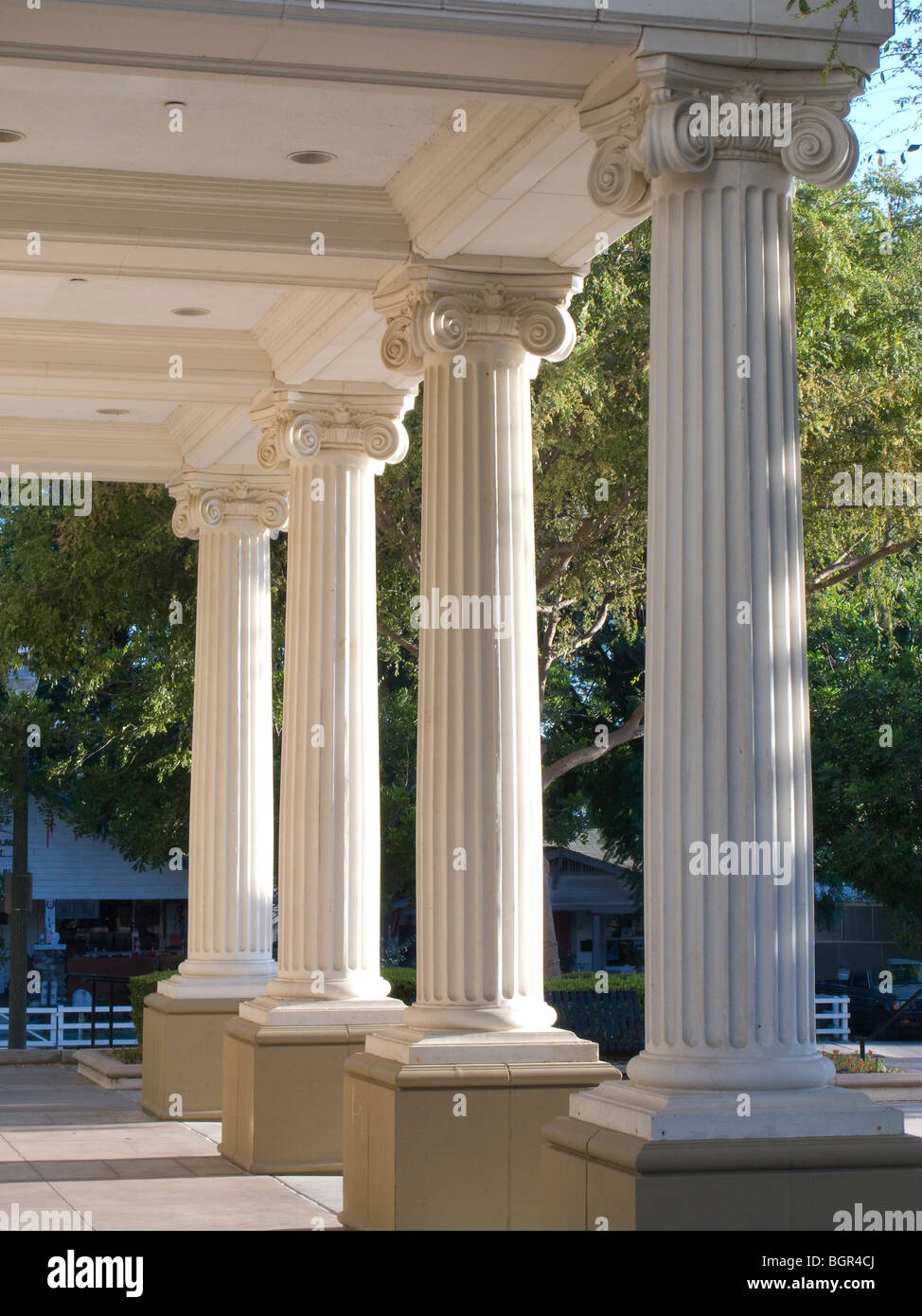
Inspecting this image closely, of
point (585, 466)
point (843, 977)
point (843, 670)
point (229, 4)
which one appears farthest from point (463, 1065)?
point (843, 977)

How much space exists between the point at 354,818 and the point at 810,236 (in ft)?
27.1

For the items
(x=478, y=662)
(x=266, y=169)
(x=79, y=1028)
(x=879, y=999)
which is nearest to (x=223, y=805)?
(x=478, y=662)

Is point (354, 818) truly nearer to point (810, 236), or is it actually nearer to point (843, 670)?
point (810, 236)

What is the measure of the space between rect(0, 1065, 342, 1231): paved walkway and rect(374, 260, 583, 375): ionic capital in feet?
19.5

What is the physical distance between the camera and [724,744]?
8031mm

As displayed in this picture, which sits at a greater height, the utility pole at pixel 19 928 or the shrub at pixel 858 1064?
the utility pole at pixel 19 928

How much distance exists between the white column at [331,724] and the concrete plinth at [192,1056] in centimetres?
292

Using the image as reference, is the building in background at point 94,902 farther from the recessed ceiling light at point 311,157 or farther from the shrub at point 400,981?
the recessed ceiling light at point 311,157

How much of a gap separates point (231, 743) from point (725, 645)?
10.7 metres

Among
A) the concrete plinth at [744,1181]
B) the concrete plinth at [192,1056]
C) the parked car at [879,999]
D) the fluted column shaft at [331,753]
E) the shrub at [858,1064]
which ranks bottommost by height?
the parked car at [879,999]

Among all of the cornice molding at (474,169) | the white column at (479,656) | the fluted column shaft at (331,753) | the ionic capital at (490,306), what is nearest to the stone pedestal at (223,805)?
the fluted column shaft at (331,753)

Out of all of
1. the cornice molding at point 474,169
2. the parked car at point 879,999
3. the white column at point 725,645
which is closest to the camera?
the white column at point 725,645

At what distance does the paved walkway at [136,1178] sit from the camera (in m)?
12.3

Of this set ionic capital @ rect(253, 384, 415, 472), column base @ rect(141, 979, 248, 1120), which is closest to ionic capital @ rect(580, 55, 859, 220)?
ionic capital @ rect(253, 384, 415, 472)
